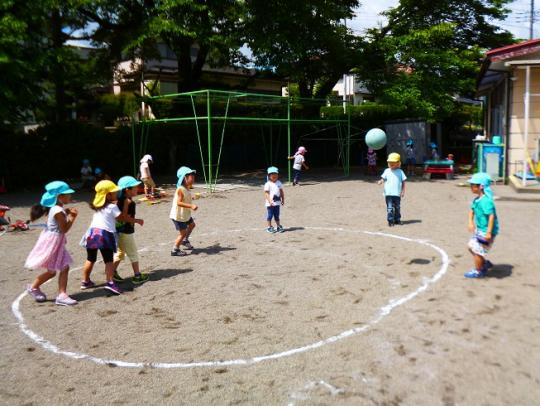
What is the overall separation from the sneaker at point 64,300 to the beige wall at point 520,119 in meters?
15.1

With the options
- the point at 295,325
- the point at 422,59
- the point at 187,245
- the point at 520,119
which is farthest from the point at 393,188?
the point at 422,59

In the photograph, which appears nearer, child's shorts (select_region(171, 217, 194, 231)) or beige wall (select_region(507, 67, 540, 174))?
child's shorts (select_region(171, 217, 194, 231))

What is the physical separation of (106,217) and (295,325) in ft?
9.41

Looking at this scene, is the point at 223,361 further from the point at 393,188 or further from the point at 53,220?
the point at 393,188

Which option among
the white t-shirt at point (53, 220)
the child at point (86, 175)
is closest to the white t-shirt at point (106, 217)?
the white t-shirt at point (53, 220)

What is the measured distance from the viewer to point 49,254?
21.2ft

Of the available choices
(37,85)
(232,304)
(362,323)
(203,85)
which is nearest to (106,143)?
(37,85)

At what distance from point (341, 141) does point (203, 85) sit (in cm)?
1027

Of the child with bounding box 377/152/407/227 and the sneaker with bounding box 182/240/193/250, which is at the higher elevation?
the child with bounding box 377/152/407/227

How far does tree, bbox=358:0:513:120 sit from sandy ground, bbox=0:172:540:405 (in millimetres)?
13429

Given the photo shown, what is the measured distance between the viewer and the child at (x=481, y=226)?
680cm

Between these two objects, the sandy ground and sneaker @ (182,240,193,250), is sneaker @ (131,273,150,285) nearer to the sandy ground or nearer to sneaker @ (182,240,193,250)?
the sandy ground

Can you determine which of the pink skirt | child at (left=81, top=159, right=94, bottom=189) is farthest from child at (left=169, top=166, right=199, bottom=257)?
child at (left=81, top=159, right=94, bottom=189)

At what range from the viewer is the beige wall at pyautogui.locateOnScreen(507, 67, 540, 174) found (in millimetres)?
16969
